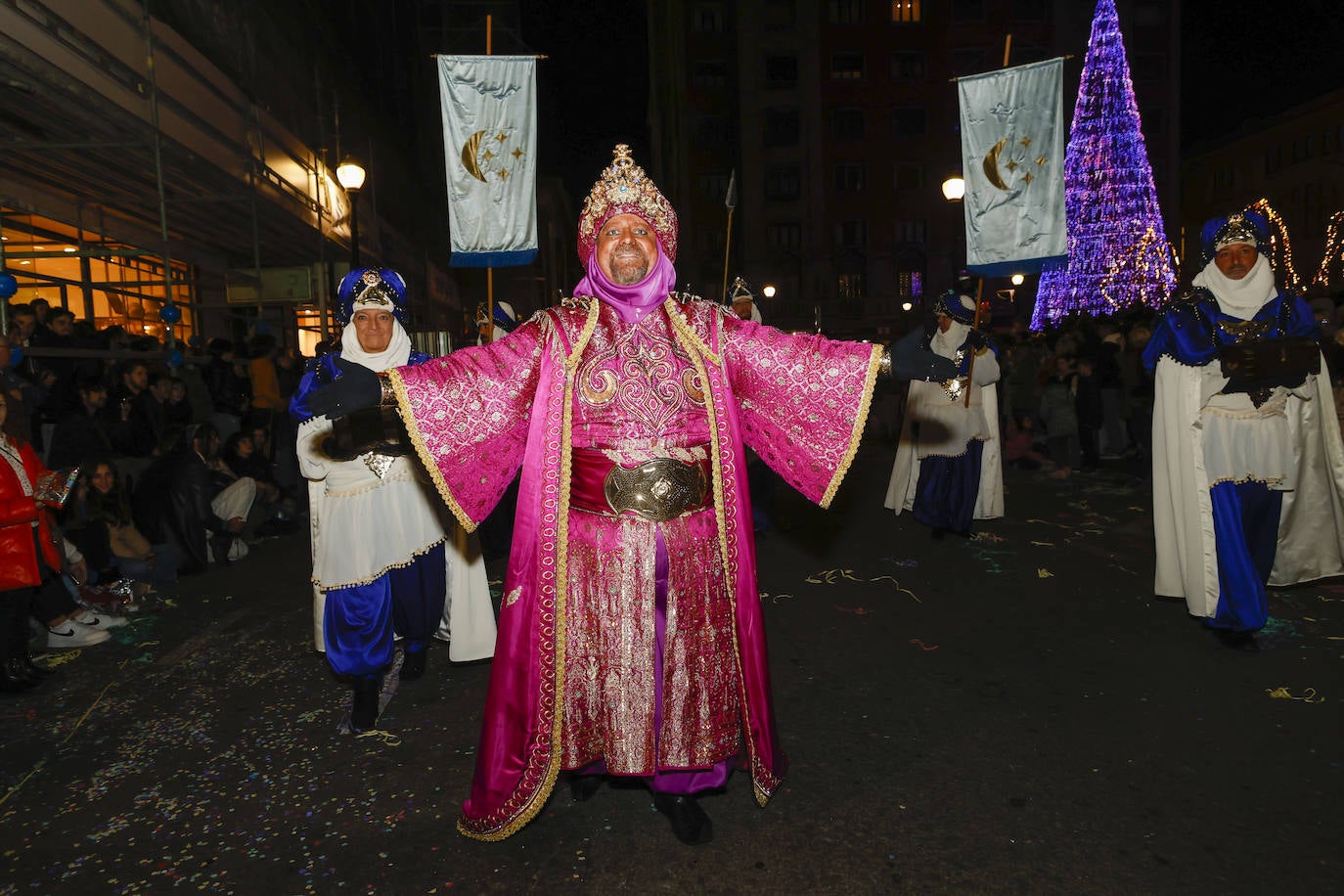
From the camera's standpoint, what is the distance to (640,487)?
3166mm

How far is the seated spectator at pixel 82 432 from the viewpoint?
707cm

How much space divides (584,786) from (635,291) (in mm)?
2044

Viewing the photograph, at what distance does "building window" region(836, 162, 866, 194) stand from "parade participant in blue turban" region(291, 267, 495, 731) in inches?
1701

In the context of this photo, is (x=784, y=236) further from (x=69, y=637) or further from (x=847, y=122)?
(x=69, y=637)

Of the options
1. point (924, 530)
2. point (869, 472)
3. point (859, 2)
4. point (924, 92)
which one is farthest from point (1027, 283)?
point (924, 530)

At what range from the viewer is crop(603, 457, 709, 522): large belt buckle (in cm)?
316

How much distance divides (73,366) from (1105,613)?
348 inches

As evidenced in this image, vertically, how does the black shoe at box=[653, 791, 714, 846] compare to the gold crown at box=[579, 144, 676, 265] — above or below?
below

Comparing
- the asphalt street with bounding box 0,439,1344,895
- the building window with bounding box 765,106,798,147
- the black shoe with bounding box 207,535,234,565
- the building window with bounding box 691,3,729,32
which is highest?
the building window with bounding box 691,3,729,32

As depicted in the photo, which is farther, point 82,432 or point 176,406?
point 176,406

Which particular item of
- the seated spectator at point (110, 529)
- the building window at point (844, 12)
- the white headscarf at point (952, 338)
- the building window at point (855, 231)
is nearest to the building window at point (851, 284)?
the building window at point (855, 231)

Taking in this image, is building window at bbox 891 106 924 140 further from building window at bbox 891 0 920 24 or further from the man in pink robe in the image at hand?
the man in pink robe

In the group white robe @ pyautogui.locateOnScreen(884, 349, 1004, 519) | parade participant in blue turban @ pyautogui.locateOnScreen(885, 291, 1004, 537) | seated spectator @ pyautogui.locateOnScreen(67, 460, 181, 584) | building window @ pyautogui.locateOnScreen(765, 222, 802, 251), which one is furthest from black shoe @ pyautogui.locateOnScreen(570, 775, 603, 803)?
building window @ pyautogui.locateOnScreen(765, 222, 802, 251)

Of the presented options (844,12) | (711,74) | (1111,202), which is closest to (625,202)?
(1111,202)
